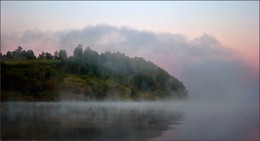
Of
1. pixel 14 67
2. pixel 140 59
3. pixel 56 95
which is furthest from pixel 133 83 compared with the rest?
pixel 14 67

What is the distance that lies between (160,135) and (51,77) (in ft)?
317

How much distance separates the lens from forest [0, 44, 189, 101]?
99.9 m

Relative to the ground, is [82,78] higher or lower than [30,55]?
lower

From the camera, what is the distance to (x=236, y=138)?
19.8 m

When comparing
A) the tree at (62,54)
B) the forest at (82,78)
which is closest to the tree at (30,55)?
the forest at (82,78)

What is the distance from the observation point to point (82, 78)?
12388 centimetres

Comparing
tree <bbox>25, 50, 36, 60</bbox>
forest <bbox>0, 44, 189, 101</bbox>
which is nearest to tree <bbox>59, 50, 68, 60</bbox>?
forest <bbox>0, 44, 189, 101</bbox>

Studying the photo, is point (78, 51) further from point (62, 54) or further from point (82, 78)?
point (82, 78)

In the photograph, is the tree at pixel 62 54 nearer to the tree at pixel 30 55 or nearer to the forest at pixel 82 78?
the forest at pixel 82 78

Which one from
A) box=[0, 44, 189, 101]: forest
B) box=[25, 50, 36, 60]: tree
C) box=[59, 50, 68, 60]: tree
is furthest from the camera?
box=[59, 50, 68, 60]: tree

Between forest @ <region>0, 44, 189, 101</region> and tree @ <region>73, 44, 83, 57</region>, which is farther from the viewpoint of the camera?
tree @ <region>73, 44, 83, 57</region>

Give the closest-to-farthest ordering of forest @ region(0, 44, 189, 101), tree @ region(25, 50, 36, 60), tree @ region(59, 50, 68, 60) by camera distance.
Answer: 1. forest @ region(0, 44, 189, 101)
2. tree @ region(25, 50, 36, 60)
3. tree @ region(59, 50, 68, 60)

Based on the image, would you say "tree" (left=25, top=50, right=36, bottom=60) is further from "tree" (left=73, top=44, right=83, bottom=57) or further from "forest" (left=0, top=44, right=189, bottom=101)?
"tree" (left=73, top=44, right=83, bottom=57)

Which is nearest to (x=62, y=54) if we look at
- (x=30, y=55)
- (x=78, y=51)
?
(x=78, y=51)
